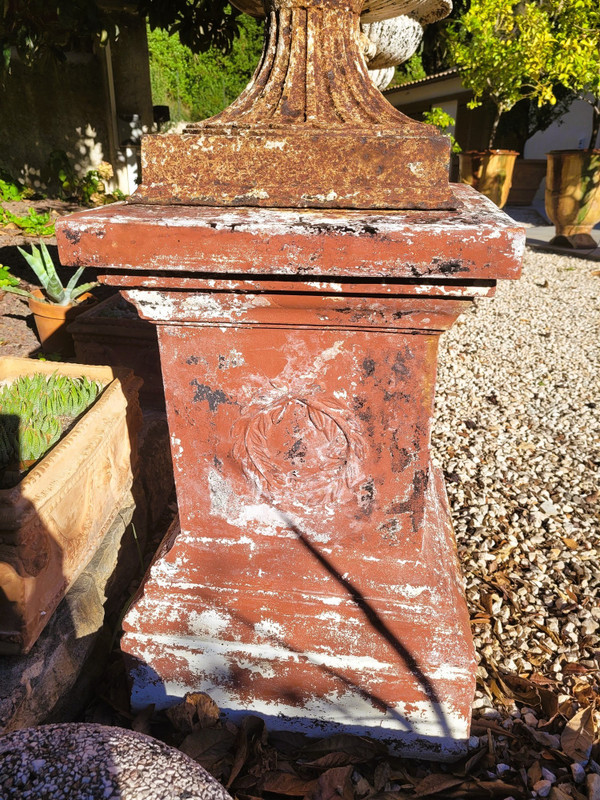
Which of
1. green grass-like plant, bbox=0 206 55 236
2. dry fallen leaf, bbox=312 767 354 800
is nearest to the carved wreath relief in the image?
dry fallen leaf, bbox=312 767 354 800

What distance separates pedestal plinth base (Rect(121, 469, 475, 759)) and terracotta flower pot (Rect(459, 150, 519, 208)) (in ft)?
26.2

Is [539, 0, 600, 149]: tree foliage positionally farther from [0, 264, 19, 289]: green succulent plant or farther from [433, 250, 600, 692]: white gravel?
[0, 264, 19, 289]: green succulent plant

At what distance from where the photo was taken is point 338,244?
1.10 meters

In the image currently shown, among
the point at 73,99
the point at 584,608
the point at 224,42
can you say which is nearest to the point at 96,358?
the point at 584,608

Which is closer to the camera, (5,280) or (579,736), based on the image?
(579,736)

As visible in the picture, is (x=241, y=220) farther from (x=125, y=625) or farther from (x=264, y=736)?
(x=264, y=736)

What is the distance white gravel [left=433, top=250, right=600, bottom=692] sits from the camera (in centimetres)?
194

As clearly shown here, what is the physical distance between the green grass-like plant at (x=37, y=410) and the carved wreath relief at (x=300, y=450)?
82 centimetres

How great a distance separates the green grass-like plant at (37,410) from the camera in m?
1.89

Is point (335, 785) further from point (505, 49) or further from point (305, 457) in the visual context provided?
point (505, 49)

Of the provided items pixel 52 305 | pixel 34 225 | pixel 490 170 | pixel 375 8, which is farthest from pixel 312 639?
pixel 490 170

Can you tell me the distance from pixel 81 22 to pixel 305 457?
3.37 metres

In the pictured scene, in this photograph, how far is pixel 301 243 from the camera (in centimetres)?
112

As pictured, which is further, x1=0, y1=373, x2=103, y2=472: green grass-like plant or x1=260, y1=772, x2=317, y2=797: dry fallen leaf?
x1=0, y1=373, x2=103, y2=472: green grass-like plant
